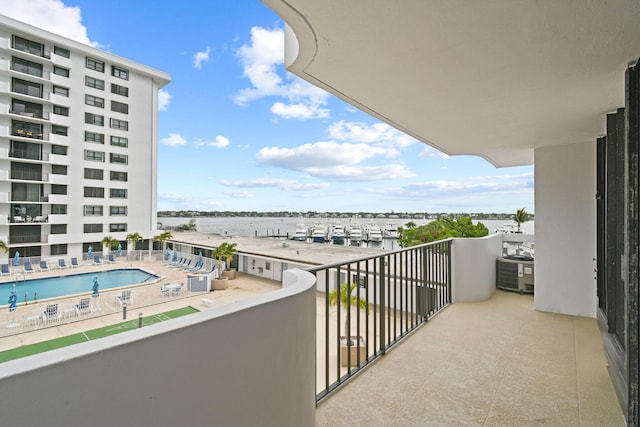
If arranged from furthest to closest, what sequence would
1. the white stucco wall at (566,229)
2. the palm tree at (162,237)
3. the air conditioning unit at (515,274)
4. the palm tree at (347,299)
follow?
1. the palm tree at (162,237)
2. the air conditioning unit at (515,274)
3. the white stucco wall at (566,229)
4. the palm tree at (347,299)

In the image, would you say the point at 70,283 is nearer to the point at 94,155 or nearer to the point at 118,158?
the point at 94,155

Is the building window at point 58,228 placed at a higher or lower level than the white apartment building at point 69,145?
lower

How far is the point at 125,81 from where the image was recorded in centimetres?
2595

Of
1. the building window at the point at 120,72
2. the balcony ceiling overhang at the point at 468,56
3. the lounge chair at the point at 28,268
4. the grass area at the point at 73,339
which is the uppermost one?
the building window at the point at 120,72

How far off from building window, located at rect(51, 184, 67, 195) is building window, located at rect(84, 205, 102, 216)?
5.51 feet

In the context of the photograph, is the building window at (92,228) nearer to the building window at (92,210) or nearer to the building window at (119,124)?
the building window at (92,210)

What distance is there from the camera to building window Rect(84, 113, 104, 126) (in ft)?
78.3

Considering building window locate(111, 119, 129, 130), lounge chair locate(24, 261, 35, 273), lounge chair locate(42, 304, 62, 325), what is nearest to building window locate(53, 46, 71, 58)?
building window locate(111, 119, 129, 130)

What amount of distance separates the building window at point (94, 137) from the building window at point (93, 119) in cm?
81

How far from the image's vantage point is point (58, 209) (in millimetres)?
22625

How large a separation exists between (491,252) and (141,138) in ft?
94.4

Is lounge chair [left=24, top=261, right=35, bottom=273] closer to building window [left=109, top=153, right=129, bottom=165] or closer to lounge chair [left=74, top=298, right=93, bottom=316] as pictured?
building window [left=109, top=153, right=129, bottom=165]

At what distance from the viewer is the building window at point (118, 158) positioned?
2517 cm

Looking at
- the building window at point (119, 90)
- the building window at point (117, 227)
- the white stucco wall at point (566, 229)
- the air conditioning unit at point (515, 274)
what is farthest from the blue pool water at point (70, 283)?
the white stucco wall at point (566, 229)
